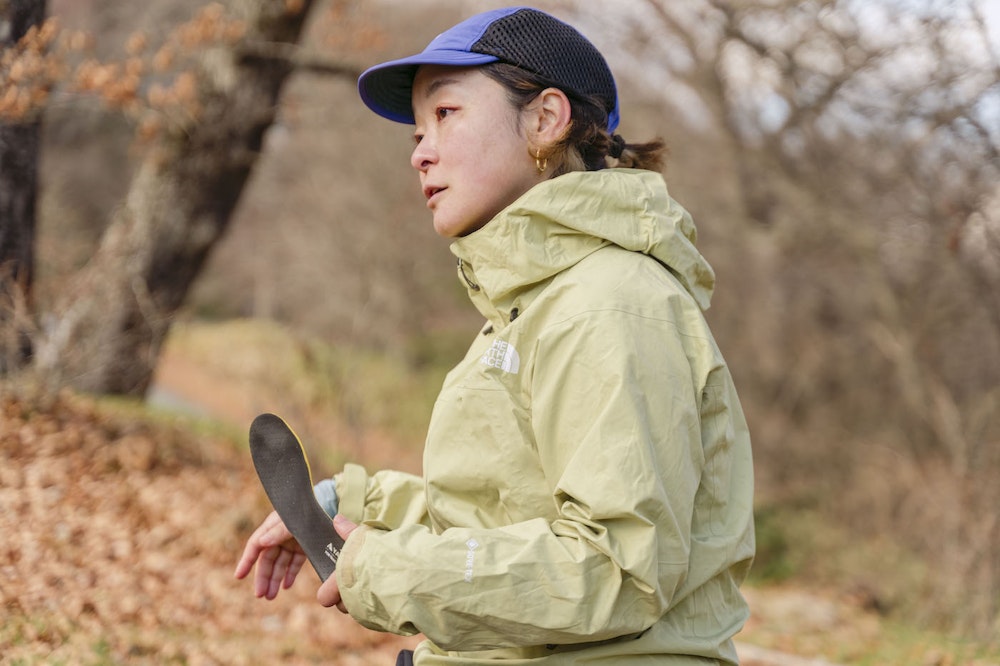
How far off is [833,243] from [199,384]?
1041 centimetres

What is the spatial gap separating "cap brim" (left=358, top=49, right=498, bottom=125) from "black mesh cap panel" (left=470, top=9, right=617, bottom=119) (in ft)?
0.13

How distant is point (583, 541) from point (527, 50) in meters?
1.09

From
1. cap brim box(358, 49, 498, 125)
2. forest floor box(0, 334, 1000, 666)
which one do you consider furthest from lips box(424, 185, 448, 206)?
forest floor box(0, 334, 1000, 666)

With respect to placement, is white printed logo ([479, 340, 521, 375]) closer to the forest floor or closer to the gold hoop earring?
the gold hoop earring

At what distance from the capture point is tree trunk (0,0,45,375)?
4.04 m

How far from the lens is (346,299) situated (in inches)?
681

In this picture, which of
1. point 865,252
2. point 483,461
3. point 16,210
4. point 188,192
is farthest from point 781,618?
point 483,461

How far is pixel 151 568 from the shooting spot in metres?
4.40

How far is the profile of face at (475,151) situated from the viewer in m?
2.12

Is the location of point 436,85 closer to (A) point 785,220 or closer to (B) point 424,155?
(B) point 424,155

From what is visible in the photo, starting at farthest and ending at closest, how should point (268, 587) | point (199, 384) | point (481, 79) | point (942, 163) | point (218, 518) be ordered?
point (199, 384), point (942, 163), point (218, 518), point (268, 587), point (481, 79)

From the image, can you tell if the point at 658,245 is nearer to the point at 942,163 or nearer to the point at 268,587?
the point at 268,587

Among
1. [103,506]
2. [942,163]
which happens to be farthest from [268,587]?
[942,163]

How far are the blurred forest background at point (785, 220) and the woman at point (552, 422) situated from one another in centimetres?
265
